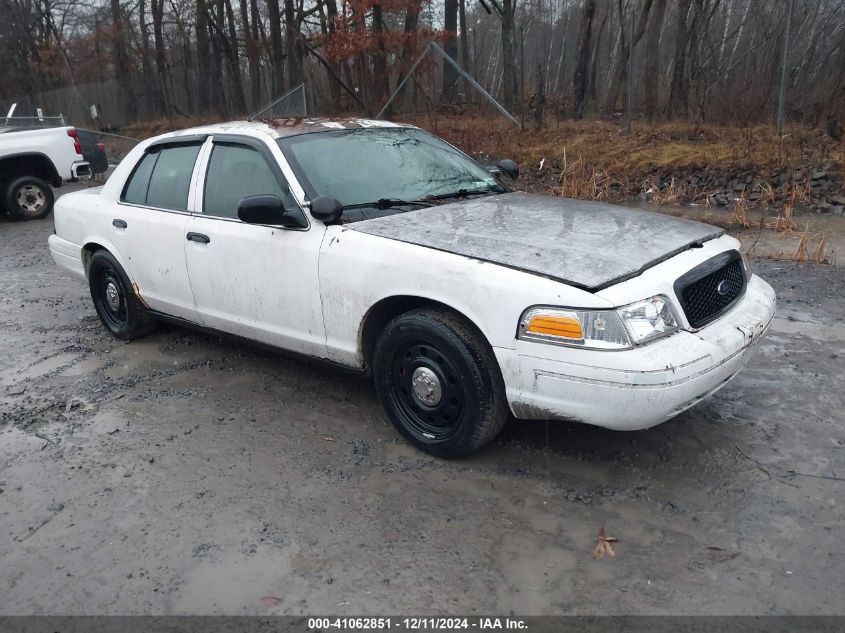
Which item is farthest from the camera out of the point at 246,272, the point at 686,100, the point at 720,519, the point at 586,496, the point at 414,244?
the point at 686,100

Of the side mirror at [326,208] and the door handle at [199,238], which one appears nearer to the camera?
the side mirror at [326,208]

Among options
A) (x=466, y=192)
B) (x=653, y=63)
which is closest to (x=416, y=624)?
(x=466, y=192)

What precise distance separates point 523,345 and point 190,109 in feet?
101

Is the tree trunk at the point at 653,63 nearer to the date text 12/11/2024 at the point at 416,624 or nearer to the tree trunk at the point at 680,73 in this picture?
the tree trunk at the point at 680,73

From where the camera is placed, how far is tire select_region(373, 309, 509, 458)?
3393 millimetres

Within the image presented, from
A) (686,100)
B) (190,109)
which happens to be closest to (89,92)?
(190,109)

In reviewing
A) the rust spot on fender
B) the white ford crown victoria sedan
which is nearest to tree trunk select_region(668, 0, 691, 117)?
the white ford crown victoria sedan

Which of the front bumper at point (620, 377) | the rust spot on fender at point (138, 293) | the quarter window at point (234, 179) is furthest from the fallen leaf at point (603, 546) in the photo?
the rust spot on fender at point (138, 293)

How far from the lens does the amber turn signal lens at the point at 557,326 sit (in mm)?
3084

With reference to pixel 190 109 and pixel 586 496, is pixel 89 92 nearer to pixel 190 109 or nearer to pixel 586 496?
pixel 190 109

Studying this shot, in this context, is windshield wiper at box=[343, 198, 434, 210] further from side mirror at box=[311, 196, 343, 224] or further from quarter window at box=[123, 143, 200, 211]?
quarter window at box=[123, 143, 200, 211]

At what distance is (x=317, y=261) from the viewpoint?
393cm

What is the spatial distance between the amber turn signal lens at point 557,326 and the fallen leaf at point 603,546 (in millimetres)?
830

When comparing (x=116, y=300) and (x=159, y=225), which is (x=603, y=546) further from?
(x=116, y=300)
